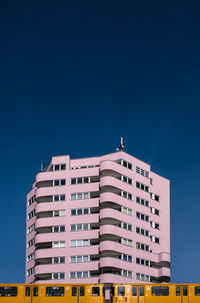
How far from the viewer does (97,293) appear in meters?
68.0

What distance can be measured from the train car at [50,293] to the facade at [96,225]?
50356 millimetres

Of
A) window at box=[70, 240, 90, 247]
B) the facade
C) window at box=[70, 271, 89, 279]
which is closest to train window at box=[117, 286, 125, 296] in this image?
the facade

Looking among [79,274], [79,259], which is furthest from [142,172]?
→ [79,274]

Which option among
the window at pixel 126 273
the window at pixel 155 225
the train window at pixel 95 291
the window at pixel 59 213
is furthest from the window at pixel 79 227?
the train window at pixel 95 291

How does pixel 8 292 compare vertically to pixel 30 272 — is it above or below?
below

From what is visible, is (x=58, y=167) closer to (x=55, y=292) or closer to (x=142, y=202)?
(x=142, y=202)

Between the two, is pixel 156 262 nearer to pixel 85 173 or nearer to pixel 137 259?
pixel 137 259

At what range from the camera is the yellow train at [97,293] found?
67312mm

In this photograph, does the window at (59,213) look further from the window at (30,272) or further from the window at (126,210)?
the window at (30,272)

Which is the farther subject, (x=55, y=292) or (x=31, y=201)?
(x=31, y=201)

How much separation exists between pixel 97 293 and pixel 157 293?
667 cm

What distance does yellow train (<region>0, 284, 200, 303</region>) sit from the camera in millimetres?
67312

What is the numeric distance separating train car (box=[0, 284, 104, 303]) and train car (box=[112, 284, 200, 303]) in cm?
238

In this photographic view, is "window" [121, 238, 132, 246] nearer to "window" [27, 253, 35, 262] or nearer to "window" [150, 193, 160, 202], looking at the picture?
"window" [150, 193, 160, 202]
